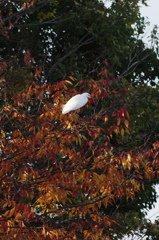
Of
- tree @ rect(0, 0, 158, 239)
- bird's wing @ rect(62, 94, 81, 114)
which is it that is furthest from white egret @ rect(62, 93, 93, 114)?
tree @ rect(0, 0, 158, 239)

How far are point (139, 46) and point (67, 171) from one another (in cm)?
799

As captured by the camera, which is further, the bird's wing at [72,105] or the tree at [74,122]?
the tree at [74,122]

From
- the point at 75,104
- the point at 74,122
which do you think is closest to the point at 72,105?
the point at 75,104

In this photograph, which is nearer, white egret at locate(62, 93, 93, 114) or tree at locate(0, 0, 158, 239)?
white egret at locate(62, 93, 93, 114)

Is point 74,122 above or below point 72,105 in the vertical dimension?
above

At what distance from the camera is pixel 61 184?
6410 mm

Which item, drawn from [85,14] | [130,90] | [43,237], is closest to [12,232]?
[43,237]

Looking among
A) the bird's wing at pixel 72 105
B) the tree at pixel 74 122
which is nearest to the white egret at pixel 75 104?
the bird's wing at pixel 72 105

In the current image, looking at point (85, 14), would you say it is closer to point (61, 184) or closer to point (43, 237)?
point (61, 184)

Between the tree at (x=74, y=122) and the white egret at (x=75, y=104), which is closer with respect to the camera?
the white egret at (x=75, y=104)

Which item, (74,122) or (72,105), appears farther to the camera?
(74,122)

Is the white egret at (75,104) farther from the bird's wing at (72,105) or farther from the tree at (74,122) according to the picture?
the tree at (74,122)

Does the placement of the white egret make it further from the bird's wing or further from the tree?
the tree

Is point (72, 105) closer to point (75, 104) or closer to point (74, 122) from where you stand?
point (75, 104)
